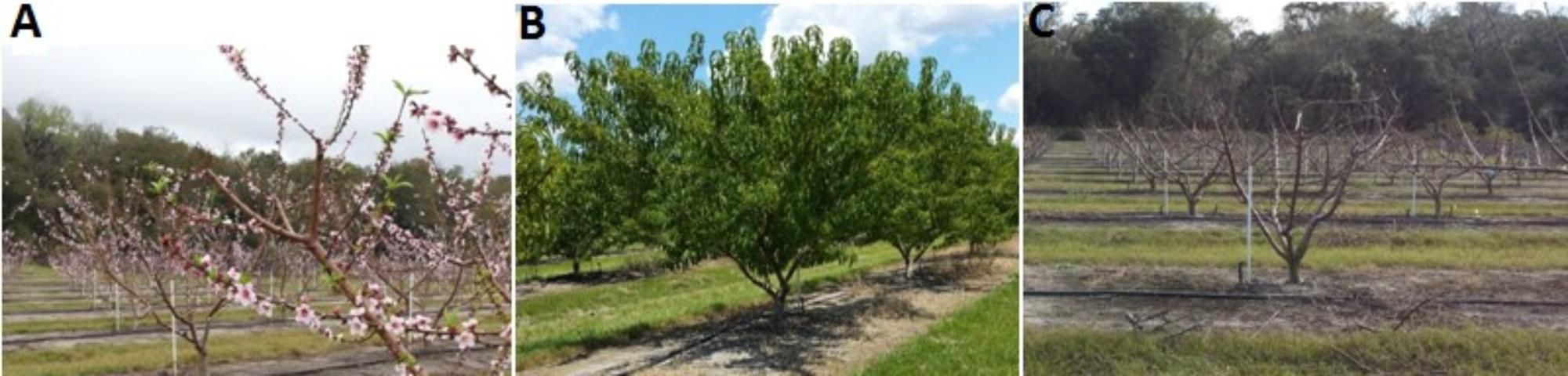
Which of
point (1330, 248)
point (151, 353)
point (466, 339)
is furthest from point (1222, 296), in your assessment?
point (151, 353)

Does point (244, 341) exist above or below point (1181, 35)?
below

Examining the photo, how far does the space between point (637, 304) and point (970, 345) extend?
1.06m

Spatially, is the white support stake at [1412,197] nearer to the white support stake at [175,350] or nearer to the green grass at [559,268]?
the green grass at [559,268]

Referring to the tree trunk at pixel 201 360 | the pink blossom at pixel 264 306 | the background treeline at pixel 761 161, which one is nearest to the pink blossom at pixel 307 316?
the pink blossom at pixel 264 306

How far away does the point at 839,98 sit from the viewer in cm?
369

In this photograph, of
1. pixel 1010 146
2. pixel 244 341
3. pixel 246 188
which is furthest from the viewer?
pixel 244 341

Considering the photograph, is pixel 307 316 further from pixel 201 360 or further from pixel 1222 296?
pixel 1222 296

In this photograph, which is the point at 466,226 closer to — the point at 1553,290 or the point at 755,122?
the point at 755,122

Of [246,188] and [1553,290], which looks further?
[1553,290]

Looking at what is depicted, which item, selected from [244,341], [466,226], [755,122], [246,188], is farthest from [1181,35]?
[244,341]

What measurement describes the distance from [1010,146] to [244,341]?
2.57 meters

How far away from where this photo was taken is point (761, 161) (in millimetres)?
3809

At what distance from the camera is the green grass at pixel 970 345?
11.6ft

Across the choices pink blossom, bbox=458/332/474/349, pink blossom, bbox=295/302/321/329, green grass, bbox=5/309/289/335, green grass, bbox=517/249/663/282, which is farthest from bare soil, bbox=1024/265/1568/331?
green grass, bbox=5/309/289/335
